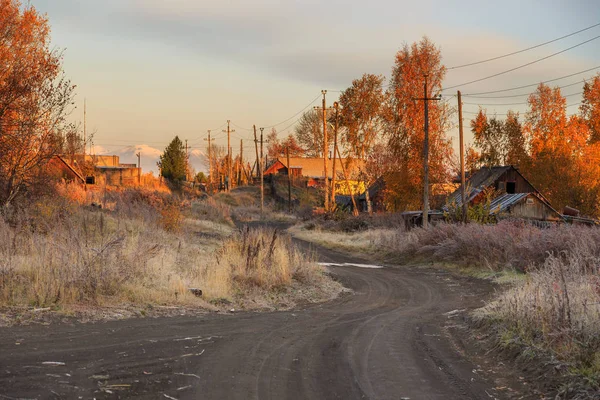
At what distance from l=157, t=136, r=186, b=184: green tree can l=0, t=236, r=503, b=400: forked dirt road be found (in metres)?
75.0

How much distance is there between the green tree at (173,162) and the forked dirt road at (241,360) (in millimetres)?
75006

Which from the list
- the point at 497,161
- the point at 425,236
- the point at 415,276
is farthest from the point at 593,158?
the point at 415,276

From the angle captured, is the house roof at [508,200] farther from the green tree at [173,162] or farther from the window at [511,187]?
the green tree at [173,162]

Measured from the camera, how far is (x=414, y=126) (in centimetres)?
4625

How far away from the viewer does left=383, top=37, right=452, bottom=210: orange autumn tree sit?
151 feet

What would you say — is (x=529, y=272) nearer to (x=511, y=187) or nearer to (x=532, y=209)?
(x=532, y=209)

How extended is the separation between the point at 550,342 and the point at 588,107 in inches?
2307

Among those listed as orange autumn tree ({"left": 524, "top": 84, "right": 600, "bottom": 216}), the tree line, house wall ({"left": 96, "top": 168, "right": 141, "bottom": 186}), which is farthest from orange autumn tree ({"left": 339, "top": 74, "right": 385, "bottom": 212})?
house wall ({"left": 96, "top": 168, "right": 141, "bottom": 186})

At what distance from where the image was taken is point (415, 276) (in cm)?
2198

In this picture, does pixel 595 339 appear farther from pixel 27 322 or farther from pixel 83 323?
pixel 27 322

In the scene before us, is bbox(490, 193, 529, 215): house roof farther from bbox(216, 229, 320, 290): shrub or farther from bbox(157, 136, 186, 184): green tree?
bbox(157, 136, 186, 184): green tree

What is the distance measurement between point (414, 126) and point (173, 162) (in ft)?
157

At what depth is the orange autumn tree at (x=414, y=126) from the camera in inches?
1813

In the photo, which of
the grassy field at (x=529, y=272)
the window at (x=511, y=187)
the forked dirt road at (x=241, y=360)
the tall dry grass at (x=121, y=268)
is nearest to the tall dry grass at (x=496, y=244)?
A: the grassy field at (x=529, y=272)
